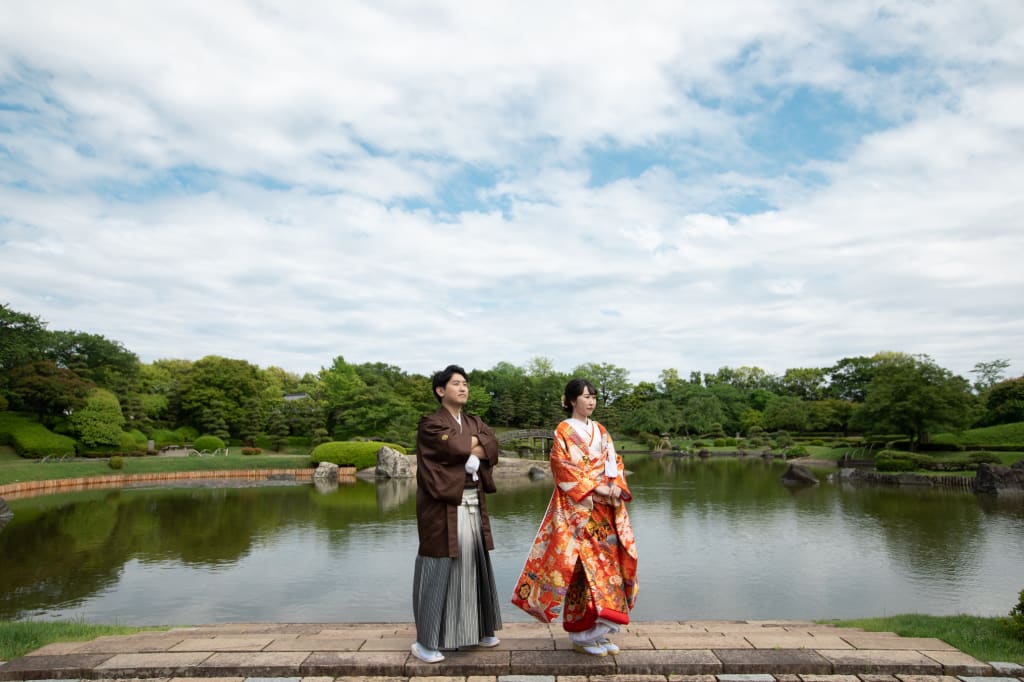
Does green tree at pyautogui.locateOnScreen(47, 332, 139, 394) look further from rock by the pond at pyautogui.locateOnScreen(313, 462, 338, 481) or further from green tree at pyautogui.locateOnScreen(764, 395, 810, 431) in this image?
green tree at pyautogui.locateOnScreen(764, 395, 810, 431)

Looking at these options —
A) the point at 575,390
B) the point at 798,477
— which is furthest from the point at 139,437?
the point at 575,390

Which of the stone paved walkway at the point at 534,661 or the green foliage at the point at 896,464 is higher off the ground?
the stone paved walkway at the point at 534,661

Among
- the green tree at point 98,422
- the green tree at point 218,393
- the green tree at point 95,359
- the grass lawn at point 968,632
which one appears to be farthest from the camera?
the green tree at point 218,393

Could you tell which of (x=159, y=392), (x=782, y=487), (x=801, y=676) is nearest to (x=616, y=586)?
(x=801, y=676)

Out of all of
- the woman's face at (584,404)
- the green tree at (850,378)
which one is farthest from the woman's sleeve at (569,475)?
the green tree at (850,378)

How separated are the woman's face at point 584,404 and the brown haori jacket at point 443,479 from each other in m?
0.60

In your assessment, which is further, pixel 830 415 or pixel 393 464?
pixel 830 415

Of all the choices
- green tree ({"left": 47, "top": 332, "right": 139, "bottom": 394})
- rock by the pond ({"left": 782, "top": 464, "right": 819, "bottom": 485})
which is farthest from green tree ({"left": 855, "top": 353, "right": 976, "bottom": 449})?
green tree ({"left": 47, "top": 332, "right": 139, "bottom": 394})

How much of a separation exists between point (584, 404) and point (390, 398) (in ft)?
104

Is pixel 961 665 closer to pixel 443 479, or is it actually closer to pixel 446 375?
pixel 443 479

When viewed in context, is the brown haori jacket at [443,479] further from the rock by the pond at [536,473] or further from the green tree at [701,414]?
the green tree at [701,414]

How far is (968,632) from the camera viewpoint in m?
4.49

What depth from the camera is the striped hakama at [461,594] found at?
3.83m

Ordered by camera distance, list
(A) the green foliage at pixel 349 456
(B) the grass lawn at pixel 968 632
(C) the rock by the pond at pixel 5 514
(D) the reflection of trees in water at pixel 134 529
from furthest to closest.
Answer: (A) the green foliage at pixel 349 456
(C) the rock by the pond at pixel 5 514
(D) the reflection of trees in water at pixel 134 529
(B) the grass lawn at pixel 968 632
